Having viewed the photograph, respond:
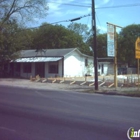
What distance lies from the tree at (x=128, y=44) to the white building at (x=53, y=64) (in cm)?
1956

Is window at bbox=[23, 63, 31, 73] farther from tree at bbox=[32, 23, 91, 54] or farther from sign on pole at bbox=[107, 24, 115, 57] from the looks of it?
sign on pole at bbox=[107, 24, 115, 57]

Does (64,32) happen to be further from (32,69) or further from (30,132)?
(30,132)

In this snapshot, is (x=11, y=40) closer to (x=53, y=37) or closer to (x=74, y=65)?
(x=74, y=65)

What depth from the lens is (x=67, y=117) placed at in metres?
9.06

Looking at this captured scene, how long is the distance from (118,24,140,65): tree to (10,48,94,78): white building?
→ 64.2ft

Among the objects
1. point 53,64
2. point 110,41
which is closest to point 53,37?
point 53,64

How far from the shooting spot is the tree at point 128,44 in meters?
62.5

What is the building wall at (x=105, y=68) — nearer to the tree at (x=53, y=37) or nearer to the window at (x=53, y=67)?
the tree at (x=53, y=37)

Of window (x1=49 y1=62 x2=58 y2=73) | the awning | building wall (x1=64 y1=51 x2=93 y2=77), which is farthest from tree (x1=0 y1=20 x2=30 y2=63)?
building wall (x1=64 y1=51 x2=93 y2=77)

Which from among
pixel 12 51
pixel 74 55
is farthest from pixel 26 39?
pixel 74 55

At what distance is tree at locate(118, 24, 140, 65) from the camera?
62.5 m

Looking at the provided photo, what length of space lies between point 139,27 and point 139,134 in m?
61.3

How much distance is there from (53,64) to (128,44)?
2849cm

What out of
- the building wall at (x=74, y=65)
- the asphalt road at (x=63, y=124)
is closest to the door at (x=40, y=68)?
the building wall at (x=74, y=65)
